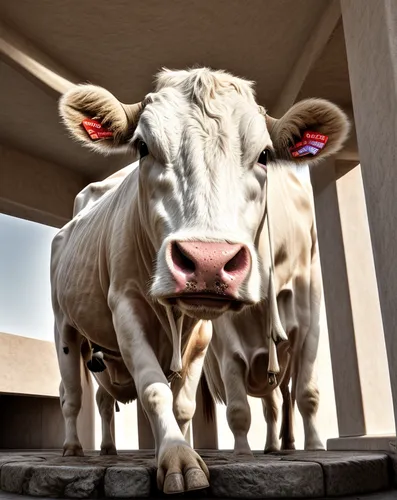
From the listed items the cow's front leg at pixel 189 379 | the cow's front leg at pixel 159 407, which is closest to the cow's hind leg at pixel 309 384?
the cow's front leg at pixel 189 379

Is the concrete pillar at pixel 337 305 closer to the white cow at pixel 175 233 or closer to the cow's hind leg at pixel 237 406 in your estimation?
the cow's hind leg at pixel 237 406

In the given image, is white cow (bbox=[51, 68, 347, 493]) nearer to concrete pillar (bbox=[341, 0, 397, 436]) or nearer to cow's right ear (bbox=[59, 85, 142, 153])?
cow's right ear (bbox=[59, 85, 142, 153])

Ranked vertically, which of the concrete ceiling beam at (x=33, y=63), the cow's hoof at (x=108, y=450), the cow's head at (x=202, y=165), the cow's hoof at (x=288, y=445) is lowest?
the cow's hoof at (x=288, y=445)

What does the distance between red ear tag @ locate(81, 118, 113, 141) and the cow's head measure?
2 cm

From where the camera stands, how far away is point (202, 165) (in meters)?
2.49

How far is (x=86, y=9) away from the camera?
17.1 feet

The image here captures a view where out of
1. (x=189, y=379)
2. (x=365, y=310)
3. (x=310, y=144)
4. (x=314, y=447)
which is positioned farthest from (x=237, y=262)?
(x=365, y=310)

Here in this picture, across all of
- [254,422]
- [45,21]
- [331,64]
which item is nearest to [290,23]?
[331,64]

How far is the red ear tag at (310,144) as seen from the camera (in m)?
3.26

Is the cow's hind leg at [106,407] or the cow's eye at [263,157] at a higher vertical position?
the cow's eye at [263,157]

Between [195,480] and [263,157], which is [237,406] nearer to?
[263,157]

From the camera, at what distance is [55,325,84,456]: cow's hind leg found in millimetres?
3965

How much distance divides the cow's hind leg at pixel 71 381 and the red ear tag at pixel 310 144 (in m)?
1.84

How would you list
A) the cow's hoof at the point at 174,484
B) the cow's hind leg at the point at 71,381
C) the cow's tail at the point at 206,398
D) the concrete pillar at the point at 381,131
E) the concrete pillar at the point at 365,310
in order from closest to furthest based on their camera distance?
the cow's hoof at the point at 174,484
the concrete pillar at the point at 381,131
the cow's hind leg at the point at 71,381
the concrete pillar at the point at 365,310
the cow's tail at the point at 206,398
